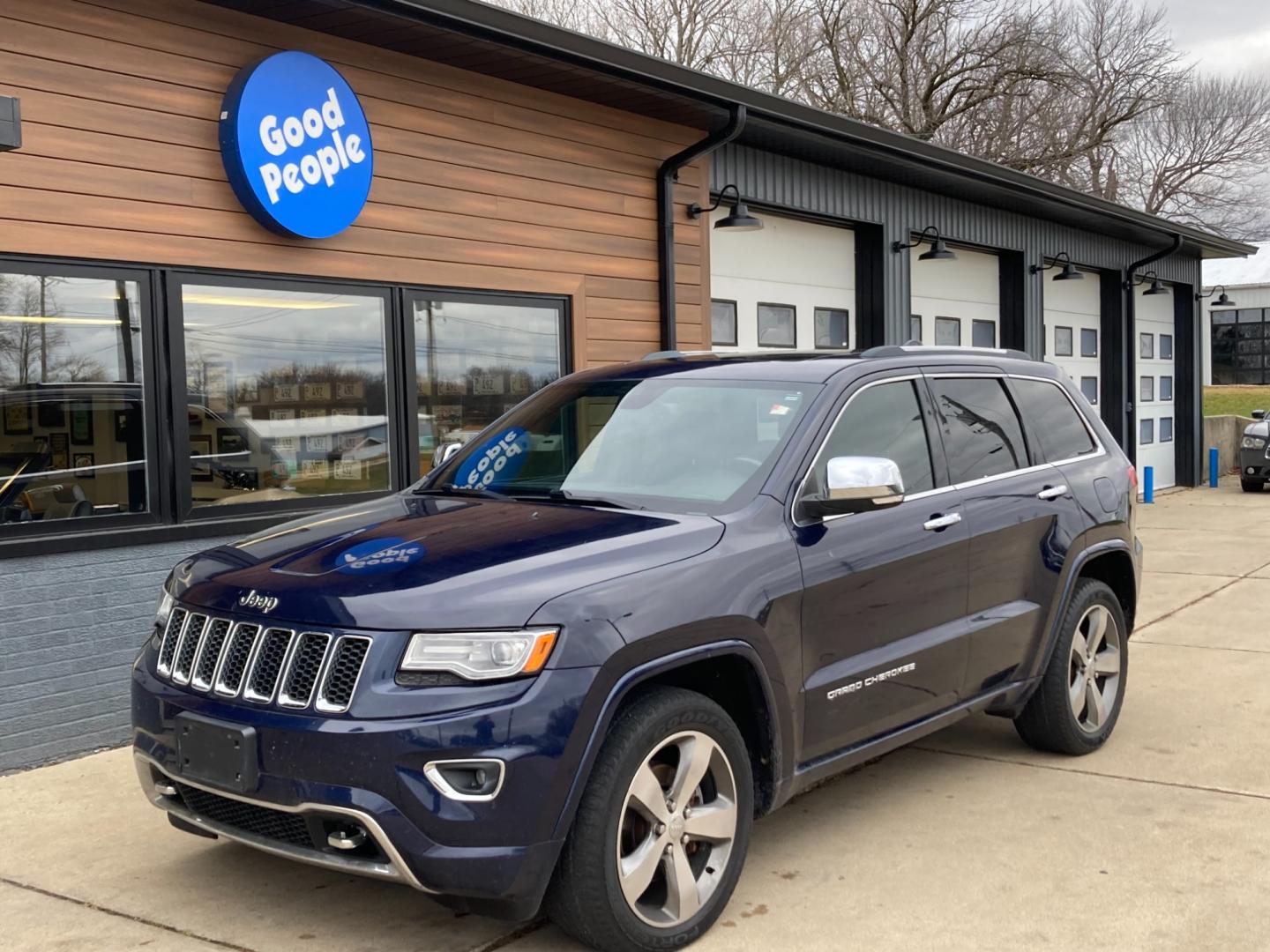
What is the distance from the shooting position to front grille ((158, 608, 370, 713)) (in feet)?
11.5

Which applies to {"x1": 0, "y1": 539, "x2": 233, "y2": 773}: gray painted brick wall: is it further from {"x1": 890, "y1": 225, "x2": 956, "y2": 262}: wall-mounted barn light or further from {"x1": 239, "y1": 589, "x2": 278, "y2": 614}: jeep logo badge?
{"x1": 890, "y1": 225, "x2": 956, "y2": 262}: wall-mounted barn light

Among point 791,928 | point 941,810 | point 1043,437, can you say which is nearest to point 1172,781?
point 941,810

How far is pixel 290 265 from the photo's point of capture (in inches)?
285

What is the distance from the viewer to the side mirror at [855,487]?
13.9 feet

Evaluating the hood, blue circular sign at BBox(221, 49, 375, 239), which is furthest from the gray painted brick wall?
the hood

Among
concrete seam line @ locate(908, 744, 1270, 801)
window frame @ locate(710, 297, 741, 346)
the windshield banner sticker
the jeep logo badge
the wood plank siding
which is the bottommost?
concrete seam line @ locate(908, 744, 1270, 801)

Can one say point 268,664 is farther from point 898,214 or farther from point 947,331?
point 947,331

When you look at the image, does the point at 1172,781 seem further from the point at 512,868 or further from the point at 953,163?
the point at 953,163

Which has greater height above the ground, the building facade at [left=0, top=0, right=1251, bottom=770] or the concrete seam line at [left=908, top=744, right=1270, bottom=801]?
the building facade at [left=0, top=0, right=1251, bottom=770]

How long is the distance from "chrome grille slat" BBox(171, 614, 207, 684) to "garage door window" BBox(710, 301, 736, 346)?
761 cm

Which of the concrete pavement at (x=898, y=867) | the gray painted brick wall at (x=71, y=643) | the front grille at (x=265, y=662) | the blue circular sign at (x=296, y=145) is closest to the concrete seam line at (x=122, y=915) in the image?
the concrete pavement at (x=898, y=867)

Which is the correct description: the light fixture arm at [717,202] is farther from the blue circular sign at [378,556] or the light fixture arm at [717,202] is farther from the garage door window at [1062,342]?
the garage door window at [1062,342]

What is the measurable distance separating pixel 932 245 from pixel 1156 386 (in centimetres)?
809

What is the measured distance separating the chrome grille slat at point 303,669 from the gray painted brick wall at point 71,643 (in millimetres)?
2990
